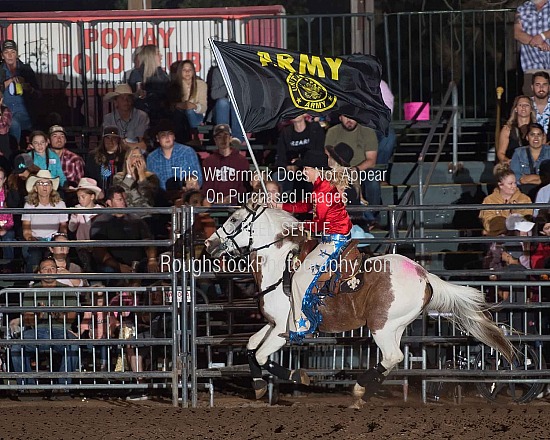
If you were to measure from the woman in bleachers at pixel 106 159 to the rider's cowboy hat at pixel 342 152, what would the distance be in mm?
2543

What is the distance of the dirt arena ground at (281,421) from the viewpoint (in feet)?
30.1

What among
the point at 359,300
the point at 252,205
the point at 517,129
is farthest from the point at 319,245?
the point at 517,129

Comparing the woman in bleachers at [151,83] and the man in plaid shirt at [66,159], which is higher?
the woman in bleachers at [151,83]

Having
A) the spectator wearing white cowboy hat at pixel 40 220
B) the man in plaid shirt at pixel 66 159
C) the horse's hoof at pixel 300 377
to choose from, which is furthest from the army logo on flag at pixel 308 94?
the man in plaid shirt at pixel 66 159

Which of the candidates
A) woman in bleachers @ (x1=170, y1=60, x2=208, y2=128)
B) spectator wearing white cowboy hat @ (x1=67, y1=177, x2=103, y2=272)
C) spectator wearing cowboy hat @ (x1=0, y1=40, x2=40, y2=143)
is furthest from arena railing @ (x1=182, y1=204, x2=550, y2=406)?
spectator wearing cowboy hat @ (x1=0, y1=40, x2=40, y2=143)

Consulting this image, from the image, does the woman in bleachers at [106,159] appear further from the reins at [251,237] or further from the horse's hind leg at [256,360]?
the horse's hind leg at [256,360]

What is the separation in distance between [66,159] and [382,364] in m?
5.33

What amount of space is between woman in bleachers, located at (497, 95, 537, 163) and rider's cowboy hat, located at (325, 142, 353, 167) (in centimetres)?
184

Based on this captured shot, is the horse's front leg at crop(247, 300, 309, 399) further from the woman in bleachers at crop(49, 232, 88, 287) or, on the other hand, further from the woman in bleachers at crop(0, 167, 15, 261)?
the woman in bleachers at crop(0, 167, 15, 261)

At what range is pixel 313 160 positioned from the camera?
42.9 ft

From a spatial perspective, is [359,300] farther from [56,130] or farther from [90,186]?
[56,130]

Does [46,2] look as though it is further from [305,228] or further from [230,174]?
[305,228]

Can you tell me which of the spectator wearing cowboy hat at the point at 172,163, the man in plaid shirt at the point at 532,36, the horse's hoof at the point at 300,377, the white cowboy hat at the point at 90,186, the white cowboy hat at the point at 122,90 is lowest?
the horse's hoof at the point at 300,377

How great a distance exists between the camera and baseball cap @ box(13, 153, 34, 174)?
13.1 m
